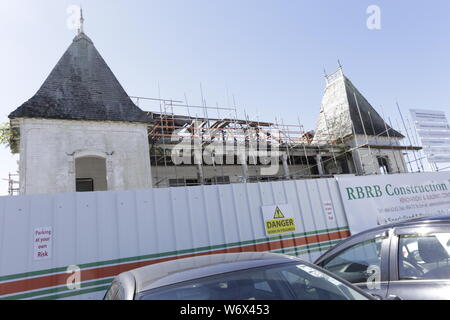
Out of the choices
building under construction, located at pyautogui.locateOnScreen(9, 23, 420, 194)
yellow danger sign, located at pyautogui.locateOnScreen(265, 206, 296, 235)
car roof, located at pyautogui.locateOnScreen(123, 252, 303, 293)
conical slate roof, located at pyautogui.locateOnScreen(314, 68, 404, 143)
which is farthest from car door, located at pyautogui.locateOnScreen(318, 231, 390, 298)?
conical slate roof, located at pyautogui.locateOnScreen(314, 68, 404, 143)

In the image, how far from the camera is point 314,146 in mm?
21516

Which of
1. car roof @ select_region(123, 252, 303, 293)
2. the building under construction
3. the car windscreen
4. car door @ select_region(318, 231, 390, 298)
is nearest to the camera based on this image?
the car windscreen

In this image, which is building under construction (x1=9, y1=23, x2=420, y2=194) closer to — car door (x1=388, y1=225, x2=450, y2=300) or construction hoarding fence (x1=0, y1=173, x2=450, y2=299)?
construction hoarding fence (x1=0, y1=173, x2=450, y2=299)

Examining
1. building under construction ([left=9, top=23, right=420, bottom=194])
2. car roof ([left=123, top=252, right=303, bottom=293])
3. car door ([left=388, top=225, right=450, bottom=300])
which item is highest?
building under construction ([left=9, top=23, right=420, bottom=194])

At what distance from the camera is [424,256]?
2885 mm

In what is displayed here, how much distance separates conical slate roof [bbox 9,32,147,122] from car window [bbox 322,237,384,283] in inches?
479

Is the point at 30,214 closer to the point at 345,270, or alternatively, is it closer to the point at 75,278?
the point at 75,278

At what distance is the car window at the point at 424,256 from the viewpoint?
2.74 m

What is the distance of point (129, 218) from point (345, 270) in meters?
4.03

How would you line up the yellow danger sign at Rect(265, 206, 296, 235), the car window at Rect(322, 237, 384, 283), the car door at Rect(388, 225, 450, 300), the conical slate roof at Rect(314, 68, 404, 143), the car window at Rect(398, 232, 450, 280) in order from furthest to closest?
the conical slate roof at Rect(314, 68, 404, 143) < the yellow danger sign at Rect(265, 206, 296, 235) < the car window at Rect(322, 237, 384, 283) < the car window at Rect(398, 232, 450, 280) < the car door at Rect(388, 225, 450, 300)

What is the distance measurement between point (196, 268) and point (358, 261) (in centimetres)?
215

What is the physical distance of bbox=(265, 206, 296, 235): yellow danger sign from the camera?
21.8 ft

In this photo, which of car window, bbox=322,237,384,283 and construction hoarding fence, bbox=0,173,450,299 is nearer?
car window, bbox=322,237,384,283

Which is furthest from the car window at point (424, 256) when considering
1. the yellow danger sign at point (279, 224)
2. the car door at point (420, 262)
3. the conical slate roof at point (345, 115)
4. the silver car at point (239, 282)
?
the conical slate roof at point (345, 115)
